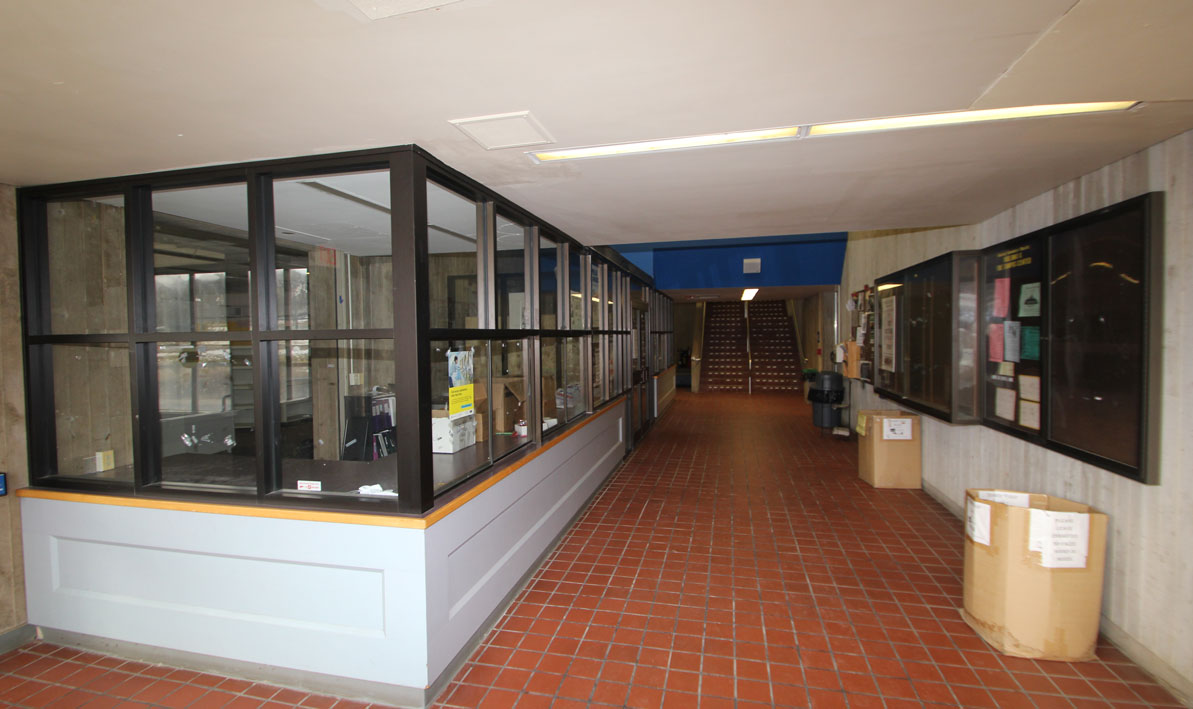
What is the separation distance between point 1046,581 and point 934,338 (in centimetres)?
212

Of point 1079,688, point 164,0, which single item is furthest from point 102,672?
point 1079,688

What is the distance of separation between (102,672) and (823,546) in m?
4.30

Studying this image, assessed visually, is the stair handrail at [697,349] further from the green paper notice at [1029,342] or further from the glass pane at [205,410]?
the glass pane at [205,410]

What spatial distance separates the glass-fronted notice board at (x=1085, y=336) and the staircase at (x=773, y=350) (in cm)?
1043

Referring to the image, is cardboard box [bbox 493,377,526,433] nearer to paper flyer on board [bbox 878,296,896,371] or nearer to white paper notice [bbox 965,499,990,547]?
white paper notice [bbox 965,499,990,547]

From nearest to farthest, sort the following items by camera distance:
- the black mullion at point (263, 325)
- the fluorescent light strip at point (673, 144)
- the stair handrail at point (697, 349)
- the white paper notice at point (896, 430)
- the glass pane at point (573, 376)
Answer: the fluorescent light strip at point (673, 144)
the black mullion at point (263, 325)
the glass pane at point (573, 376)
the white paper notice at point (896, 430)
the stair handrail at point (697, 349)

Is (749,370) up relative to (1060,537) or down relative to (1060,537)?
up

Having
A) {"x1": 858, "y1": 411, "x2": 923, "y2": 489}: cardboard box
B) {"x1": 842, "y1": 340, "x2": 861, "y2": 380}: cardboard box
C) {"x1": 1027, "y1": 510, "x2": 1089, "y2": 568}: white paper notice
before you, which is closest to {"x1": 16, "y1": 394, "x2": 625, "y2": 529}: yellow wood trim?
{"x1": 1027, "y1": 510, "x2": 1089, "y2": 568}: white paper notice

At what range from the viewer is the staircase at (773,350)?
1402cm

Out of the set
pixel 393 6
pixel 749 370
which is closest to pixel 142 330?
pixel 393 6

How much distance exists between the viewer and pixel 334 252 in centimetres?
485

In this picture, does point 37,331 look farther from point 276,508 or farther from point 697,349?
point 697,349

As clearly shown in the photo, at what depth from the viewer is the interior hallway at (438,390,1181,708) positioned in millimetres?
2328

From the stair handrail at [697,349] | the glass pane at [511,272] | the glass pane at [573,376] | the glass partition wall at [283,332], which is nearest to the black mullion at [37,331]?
the glass partition wall at [283,332]
